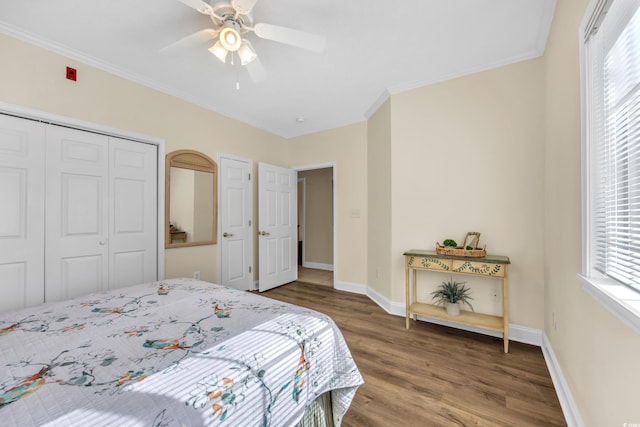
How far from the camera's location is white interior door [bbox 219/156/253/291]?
360 centimetres

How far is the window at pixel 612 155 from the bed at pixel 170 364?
1.13m

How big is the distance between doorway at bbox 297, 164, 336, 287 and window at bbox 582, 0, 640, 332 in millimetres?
4625

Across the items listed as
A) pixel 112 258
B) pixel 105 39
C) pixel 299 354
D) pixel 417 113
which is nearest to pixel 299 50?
pixel 417 113

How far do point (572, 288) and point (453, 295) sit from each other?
1086 millimetres

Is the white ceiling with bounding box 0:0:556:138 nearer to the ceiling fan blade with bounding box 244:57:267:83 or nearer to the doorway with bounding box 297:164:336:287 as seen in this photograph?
the ceiling fan blade with bounding box 244:57:267:83

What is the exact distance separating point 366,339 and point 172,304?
5.73 ft

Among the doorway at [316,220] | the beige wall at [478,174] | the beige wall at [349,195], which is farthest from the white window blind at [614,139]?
the doorway at [316,220]

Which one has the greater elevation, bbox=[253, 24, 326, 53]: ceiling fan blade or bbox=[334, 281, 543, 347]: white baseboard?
bbox=[253, 24, 326, 53]: ceiling fan blade

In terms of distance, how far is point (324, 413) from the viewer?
3.99 feet

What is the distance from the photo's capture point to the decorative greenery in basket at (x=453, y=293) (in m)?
2.51

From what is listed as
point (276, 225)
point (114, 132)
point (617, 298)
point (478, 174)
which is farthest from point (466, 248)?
point (114, 132)

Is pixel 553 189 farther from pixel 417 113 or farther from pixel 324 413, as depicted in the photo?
pixel 324 413

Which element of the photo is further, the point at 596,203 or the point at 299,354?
the point at 596,203

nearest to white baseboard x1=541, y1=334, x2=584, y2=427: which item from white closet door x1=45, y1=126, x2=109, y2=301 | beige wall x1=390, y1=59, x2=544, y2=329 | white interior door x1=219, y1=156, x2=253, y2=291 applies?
beige wall x1=390, y1=59, x2=544, y2=329
